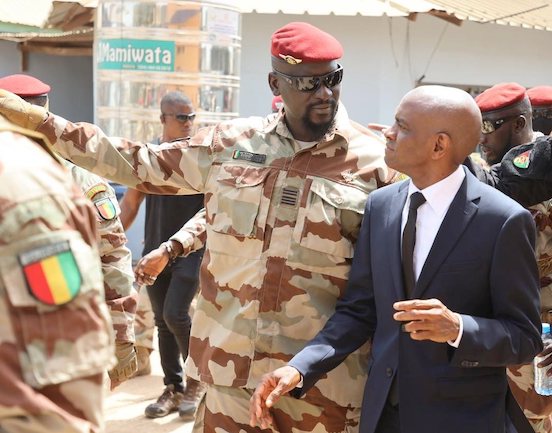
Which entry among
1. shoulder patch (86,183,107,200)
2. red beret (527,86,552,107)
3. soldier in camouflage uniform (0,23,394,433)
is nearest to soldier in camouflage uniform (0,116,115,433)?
soldier in camouflage uniform (0,23,394,433)

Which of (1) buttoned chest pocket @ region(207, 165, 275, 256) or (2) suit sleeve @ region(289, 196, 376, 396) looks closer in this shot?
(2) suit sleeve @ region(289, 196, 376, 396)

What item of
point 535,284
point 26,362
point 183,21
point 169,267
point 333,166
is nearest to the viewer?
point 26,362

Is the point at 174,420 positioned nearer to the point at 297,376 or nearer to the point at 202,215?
the point at 202,215

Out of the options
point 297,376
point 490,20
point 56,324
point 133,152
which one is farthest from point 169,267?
point 490,20

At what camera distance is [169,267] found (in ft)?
21.5

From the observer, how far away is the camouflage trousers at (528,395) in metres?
4.53

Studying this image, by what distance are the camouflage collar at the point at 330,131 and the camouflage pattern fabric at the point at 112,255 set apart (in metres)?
1.04

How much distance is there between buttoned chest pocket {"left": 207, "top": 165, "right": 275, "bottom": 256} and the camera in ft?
12.1

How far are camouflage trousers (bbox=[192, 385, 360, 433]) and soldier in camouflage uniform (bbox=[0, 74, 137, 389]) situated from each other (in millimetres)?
987

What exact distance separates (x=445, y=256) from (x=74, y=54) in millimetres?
11721

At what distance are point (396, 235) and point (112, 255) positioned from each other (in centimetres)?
178

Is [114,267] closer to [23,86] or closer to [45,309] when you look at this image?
[23,86]

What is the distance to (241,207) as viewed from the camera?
12.2 feet

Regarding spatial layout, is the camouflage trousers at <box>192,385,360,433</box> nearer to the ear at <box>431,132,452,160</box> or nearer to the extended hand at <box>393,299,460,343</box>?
the extended hand at <box>393,299,460,343</box>
